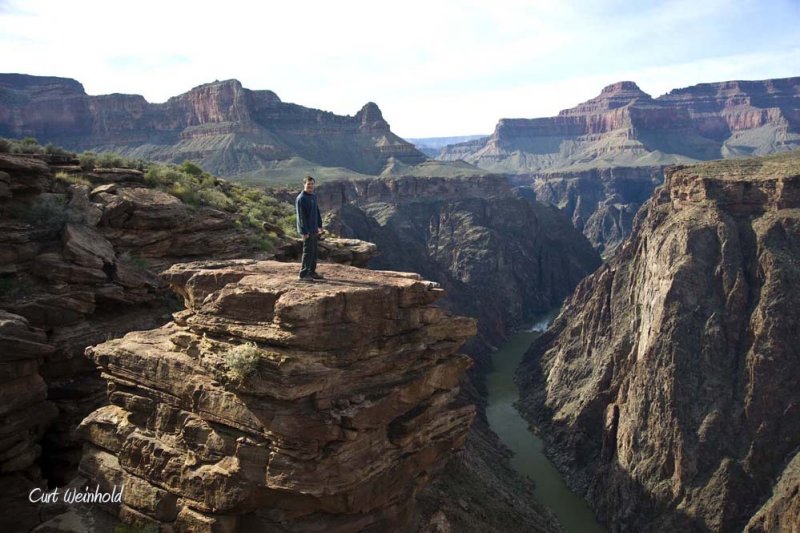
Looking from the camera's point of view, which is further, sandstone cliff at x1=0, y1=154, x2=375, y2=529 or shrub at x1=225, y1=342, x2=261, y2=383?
sandstone cliff at x1=0, y1=154, x2=375, y2=529

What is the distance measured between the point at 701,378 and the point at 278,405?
45744 millimetres

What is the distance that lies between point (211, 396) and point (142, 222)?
521 inches

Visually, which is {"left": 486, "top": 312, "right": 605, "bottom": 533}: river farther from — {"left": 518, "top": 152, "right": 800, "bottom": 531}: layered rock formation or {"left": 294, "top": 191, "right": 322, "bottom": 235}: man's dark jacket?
{"left": 294, "top": 191, "right": 322, "bottom": 235}: man's dark jacket

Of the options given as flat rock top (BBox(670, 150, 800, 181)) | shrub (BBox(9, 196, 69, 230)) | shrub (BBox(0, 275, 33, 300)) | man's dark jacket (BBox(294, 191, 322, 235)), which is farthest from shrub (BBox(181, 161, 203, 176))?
flat rock top (BBox(670, 150, 800, 181))

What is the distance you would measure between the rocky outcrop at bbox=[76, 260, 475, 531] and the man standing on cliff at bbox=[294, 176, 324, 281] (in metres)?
0.71

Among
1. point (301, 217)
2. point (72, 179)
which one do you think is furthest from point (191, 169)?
point (301, 217)

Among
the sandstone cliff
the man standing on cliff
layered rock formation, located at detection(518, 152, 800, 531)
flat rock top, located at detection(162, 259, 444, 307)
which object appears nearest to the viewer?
flat rock top, located at detection(162, 259, 444, 307)

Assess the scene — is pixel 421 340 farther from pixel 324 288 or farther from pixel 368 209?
pixel 368 209

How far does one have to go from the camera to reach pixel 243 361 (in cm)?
1471

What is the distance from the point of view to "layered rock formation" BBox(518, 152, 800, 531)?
44.4 m

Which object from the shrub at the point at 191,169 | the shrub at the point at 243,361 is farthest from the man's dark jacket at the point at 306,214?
the shrub at the point at 191,169

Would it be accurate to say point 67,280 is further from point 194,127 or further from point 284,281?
point 194,127

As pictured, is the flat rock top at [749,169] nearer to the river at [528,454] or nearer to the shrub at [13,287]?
the river at [528,454]

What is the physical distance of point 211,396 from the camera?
615 inches
